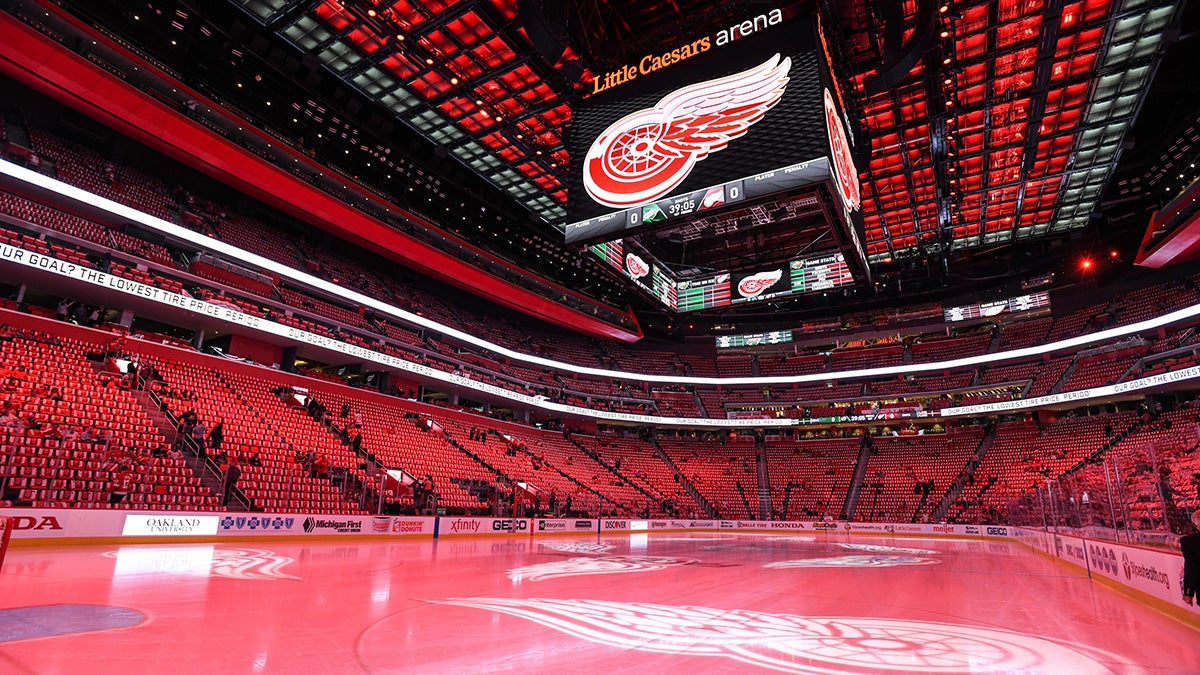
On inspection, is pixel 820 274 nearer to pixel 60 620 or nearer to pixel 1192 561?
pixel 1192 561

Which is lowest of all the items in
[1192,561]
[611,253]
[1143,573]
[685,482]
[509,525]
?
[509,525]

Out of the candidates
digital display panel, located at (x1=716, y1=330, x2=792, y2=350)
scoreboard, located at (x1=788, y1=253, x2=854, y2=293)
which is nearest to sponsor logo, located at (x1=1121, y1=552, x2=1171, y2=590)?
scoreboard, located at (x1=788, y1=253, x2=854, y2=293)

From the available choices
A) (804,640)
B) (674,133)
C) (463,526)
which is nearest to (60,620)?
(804,640)

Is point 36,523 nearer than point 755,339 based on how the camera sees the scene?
Yes

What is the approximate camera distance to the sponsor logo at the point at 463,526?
70.9ft

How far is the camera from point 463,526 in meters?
22.0

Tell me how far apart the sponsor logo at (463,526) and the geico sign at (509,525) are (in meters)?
1.08

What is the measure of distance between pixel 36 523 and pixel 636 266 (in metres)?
15.3

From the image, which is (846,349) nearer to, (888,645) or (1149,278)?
(1149,278)

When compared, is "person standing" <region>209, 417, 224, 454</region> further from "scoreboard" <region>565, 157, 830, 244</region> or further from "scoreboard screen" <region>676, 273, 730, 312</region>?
"scoreboard screen" <region>676, 273, 730, 312</region>

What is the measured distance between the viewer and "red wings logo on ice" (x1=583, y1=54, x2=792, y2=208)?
1298cm

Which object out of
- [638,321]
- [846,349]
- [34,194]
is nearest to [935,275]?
[846,349]

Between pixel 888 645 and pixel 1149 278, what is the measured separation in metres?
41.8

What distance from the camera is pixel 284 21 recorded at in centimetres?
1797
